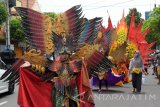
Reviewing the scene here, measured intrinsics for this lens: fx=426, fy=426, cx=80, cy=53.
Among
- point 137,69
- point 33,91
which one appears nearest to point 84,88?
point 33,91

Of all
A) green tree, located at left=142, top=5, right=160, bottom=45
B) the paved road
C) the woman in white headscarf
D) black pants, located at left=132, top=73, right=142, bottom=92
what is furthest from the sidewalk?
green tree, located at left=142, top=5, right=160, bottom=45

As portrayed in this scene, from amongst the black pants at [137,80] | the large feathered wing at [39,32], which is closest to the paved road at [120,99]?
the black pants at [137,80]

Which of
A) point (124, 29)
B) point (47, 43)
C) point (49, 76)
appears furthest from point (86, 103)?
point (124, 29)

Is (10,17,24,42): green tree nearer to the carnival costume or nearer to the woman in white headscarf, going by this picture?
the woman in white headscarf

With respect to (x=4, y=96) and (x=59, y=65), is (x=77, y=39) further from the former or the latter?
(x=4, y=96)

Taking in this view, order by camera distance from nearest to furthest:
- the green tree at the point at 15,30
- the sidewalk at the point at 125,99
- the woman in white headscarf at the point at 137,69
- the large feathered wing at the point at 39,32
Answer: the large feathered wing at the point at 39,32, the sidewalk at the point at 125,99, the woman in white headscarf at the point at 137,69, the green tree at the point at 15,30

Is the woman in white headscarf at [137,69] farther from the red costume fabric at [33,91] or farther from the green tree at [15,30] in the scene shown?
the green tree at [15,30]

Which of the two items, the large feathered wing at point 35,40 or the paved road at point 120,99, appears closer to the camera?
the large feathered wing at point 35,40

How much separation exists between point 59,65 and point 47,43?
43 centimetres

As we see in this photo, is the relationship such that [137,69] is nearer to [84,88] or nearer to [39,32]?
[84,88]

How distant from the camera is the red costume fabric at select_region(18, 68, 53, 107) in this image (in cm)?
663

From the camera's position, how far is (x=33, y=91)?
6.75 metres

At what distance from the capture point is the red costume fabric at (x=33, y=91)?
6.63 metres

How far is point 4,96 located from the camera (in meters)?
15.1
